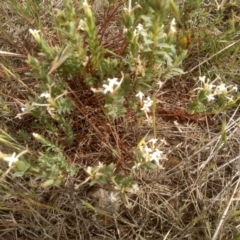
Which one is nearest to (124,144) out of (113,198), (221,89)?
(113,198)

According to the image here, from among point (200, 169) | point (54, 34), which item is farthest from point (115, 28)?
point (200, 169)

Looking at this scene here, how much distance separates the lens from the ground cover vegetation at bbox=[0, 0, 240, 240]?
4.81 ft

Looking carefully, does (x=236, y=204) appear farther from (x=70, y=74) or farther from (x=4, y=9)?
(x=4, y=9)

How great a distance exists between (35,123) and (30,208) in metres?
0.40

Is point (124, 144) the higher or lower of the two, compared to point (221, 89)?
lower

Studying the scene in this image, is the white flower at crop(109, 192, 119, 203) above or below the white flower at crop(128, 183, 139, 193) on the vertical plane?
below

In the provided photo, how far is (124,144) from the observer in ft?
5.78

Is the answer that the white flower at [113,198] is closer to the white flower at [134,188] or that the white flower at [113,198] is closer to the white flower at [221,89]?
the white flower at [134,188]

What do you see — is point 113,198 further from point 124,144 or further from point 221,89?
point 221,89

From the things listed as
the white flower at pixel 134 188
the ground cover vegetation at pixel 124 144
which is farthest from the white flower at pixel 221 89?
the white flower at pixel 134 188

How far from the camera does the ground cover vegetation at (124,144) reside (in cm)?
147

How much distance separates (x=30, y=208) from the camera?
1604 millimetres

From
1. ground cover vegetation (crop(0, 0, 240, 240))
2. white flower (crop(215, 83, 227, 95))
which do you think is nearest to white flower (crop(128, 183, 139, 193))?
ground cover vegetation (crop(0, 0, 240, 240))

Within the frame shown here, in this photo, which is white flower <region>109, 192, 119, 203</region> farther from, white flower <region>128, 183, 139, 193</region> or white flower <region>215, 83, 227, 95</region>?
white flower <region>215, 83, 227, 95</region>
